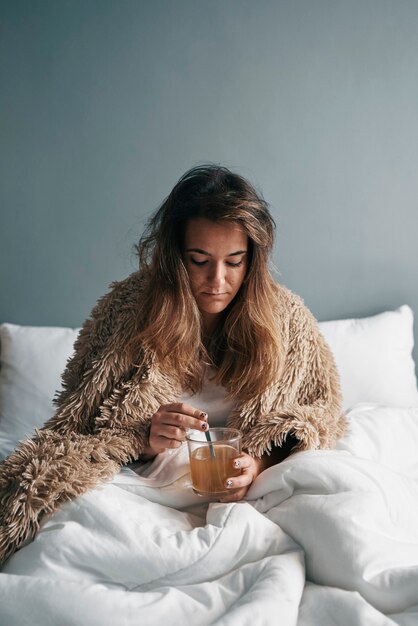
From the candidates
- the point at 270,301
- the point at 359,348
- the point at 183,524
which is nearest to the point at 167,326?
the point at 270,301

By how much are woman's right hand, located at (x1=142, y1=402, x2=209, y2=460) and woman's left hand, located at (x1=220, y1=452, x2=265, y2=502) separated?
0.31 feet

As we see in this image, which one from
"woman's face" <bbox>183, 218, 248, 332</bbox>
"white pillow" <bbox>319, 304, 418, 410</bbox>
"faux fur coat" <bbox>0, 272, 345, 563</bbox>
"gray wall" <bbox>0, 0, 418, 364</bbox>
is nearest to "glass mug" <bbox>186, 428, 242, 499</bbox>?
"faux fur coat" <bbox>0, 272, 345, 563</bbox>

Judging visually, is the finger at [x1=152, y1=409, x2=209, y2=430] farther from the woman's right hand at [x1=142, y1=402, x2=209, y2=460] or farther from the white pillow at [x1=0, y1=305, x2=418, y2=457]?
the white pillow at [x1=0, y1=305, x2=418, y2=457]

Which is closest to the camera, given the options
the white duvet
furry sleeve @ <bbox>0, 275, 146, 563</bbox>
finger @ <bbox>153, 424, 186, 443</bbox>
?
the white duvet

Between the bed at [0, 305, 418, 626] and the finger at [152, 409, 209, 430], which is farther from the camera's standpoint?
the finger at [152, 409, 209, 430]

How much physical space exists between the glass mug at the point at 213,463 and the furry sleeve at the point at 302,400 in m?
0.16

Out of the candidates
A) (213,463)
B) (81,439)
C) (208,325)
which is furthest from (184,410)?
(208,325)

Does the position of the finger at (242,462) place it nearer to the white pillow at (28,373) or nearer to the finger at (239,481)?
the finger at (239,481)

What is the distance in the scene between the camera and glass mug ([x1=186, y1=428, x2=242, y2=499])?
1128mm

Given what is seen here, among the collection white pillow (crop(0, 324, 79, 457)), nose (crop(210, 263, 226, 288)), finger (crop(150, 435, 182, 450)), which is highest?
nose (crop(210, 263, 226, 288))

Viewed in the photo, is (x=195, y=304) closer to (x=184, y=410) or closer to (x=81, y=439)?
(x=184, y=410)

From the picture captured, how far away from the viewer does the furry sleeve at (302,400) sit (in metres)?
1.31

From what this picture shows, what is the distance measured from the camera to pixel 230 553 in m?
1.00

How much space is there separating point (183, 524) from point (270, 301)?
0.54 m
